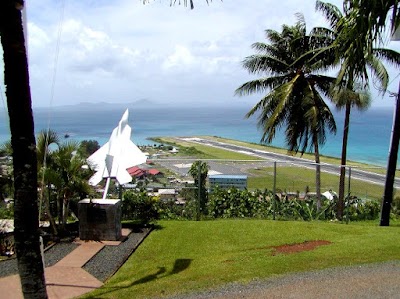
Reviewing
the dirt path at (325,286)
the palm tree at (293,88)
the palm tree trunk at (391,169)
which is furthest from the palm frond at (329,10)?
the dirt path at (325,286)

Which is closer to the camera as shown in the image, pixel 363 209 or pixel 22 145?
pixel 22 145

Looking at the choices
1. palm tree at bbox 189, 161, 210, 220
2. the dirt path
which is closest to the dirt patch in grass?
the dirt path

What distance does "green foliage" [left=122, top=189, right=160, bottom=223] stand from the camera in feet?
36.6

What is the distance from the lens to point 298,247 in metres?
8.17

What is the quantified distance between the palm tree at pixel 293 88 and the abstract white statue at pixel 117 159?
27.7 ft

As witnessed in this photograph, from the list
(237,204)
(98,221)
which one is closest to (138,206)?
(98,221)

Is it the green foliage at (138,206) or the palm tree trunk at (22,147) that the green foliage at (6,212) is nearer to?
the green foliage at (138,206)

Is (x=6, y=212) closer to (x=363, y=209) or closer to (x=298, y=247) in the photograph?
(x=298, y=247)

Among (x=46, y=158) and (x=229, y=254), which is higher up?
(x=46, y=158)

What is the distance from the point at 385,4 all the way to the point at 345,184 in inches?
318

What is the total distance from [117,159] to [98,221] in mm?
1856

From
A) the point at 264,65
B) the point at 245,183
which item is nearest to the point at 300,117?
the point at 264,65

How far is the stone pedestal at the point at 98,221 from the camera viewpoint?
9.23 meters

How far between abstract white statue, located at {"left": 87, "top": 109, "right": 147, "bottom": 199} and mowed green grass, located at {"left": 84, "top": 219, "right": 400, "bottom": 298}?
166 centimetres
